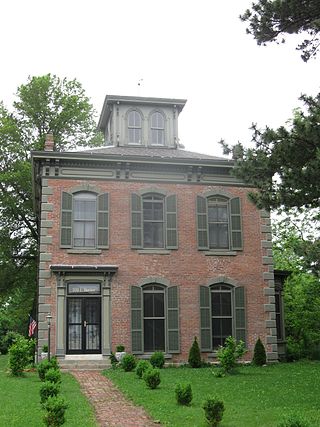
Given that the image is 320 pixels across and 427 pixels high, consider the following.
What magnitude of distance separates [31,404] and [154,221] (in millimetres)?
11036

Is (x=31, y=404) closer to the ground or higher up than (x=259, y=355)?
closer to the ground

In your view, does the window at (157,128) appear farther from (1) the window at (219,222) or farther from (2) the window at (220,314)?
(2) the window at (220,314)

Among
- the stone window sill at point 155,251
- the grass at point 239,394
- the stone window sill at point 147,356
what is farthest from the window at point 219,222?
the grass at point 239,394

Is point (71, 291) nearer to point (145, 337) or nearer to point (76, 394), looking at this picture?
point (145, 337)

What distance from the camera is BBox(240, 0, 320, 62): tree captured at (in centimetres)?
1177

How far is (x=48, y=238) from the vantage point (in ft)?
69.6

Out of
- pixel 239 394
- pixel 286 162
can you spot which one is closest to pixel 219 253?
pixel 239 394

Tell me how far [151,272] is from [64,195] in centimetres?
419

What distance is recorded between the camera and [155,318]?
2158cm

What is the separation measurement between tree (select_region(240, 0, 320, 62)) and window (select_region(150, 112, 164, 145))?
12959 mm

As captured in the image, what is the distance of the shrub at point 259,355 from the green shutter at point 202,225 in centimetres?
399

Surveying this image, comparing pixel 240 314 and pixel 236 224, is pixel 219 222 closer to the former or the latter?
pixel 236 224

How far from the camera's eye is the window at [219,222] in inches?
889

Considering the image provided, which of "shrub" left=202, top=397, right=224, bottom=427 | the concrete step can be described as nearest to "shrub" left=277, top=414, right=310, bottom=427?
"shrub" left=202, top=397, right=224, bottom=427
